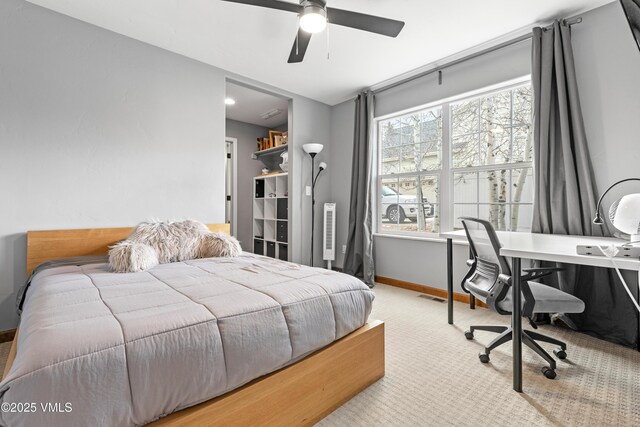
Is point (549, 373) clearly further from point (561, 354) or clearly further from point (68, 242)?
point (68, 242)

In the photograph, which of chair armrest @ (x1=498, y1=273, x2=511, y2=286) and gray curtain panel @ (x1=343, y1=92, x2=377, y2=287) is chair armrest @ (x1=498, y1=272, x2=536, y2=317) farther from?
gray curtain panel @ (x1=343, y1=92, x2=377, y2=287)

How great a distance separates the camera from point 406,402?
1517mm

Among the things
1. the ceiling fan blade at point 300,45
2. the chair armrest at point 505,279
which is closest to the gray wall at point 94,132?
the ceiling fan blade at point 300,45

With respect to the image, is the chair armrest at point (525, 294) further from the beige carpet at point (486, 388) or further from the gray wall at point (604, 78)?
the gray wall at point (604, 78)

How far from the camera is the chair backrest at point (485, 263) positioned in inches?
68.2

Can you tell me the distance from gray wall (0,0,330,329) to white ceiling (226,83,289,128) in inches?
26.2

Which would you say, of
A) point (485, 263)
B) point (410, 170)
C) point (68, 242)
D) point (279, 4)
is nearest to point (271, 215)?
point (410, 170)

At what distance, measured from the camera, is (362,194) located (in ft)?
12.7

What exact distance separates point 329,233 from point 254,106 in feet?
7.31

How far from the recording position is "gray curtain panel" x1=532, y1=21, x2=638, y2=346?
2209mm

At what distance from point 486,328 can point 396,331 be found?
0.65m

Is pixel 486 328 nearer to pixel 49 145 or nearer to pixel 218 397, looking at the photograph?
pixel 218 397

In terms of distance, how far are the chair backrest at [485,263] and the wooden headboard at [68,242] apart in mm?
2803

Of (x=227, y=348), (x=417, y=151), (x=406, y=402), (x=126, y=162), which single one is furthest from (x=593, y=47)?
(x=126, y=162)
